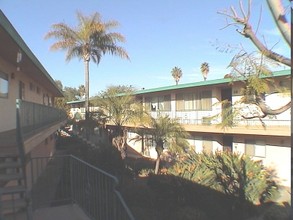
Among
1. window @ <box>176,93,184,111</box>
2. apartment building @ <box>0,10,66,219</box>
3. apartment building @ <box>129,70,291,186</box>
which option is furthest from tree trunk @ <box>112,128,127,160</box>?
apartment building @ <box>0,10,66,219</box>

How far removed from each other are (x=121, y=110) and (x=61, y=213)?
59.9 ft

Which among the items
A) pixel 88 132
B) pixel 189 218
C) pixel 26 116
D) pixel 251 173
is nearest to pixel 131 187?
pixel 189 218

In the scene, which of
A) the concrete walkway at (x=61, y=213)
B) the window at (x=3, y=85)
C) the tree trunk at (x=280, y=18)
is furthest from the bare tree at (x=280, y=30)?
the window at (x=3, y=85)

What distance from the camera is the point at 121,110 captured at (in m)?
26.4

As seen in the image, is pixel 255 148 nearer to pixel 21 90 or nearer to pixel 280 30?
pixel 21 90

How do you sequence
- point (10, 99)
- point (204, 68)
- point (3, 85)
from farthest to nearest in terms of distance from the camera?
point (204, 68) → point (10, 99) → point (3, 85)

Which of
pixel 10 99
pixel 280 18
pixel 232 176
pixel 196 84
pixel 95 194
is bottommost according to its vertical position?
pixel 232 176

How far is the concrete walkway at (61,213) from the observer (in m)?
7.94

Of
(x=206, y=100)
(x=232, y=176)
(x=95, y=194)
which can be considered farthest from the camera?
(x=206, y=100)

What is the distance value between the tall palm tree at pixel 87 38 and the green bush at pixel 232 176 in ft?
61.6

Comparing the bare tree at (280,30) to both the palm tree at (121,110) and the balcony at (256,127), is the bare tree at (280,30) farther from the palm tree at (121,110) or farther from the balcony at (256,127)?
the palm tree at (121,110)

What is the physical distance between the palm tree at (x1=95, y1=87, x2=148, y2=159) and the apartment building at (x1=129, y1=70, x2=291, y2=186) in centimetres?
219

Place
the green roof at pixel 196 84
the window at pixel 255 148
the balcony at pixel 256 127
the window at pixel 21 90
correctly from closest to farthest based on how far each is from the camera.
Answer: the window at pixel 21 90, the green roof at pixel 196 84, the balcony at pixel 256 127, the window at pixel 255 148

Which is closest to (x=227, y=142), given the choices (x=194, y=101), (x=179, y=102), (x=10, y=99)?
(x=194, y=101)
